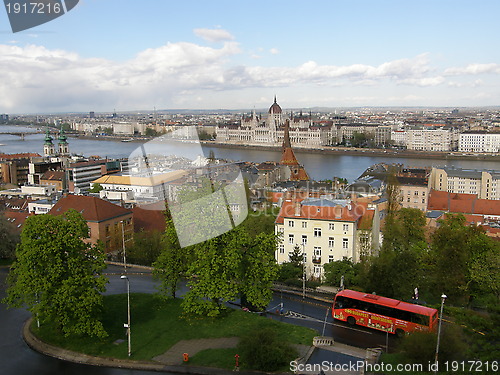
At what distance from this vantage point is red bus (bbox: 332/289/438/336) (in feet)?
18.5

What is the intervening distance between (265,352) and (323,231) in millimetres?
4214

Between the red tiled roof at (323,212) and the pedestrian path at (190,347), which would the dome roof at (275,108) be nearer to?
the red tiled roof at (323,212)

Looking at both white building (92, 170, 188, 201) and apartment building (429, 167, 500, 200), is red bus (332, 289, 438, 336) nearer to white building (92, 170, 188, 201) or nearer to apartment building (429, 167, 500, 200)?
white building (92, 170, 188, 201)

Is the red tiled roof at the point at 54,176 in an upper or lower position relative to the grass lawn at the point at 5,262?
upper

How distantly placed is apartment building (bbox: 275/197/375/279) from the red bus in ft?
8.09

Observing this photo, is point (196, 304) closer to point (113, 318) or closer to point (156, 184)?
point (113, 318)

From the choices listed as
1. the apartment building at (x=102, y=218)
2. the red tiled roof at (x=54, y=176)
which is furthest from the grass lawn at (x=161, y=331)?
the red tiled roof at (x=54, y=176)

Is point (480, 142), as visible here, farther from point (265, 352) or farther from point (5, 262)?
point (265, 352)

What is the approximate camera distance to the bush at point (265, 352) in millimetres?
4906

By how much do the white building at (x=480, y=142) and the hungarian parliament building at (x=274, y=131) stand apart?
13862 millimetres

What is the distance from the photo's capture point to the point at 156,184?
1802 cm

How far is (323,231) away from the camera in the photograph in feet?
29.1

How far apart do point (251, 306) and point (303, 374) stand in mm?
2094

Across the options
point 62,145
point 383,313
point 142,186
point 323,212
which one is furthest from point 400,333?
point 62,145
